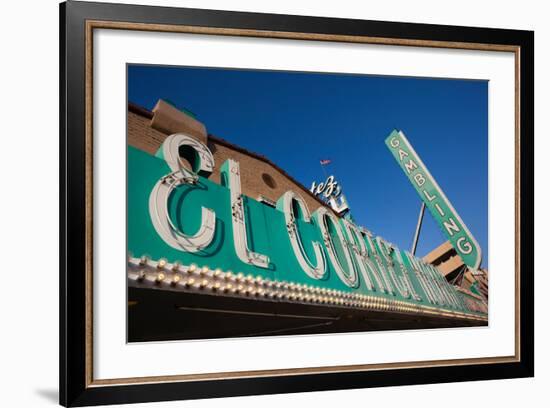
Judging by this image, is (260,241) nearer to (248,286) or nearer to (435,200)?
(248,286)

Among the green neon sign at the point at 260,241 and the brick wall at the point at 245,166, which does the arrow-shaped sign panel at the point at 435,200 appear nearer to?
the green neon sign at the point at 260,241

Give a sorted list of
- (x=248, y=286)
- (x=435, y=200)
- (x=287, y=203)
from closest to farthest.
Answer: (x=248, y=286) → (x=287, y=203) → (x=435, y=200)

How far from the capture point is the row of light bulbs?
11.2 ft

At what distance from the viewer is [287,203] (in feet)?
12.3

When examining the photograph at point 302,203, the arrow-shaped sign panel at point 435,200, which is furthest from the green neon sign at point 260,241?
the arrow-shaped sign panel at point 435,200

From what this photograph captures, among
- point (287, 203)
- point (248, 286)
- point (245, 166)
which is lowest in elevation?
point (248, 286)

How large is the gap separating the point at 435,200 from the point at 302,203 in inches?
27.3

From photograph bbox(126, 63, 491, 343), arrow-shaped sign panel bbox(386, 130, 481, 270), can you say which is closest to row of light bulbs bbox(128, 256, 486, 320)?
photograph bbox(126, 63, 491, 343)

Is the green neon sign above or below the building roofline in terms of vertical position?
below

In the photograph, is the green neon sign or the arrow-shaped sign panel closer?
the green neon sign

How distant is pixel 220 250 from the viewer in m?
3.56

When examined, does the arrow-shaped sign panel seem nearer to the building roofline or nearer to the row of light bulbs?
the row of light bulbs

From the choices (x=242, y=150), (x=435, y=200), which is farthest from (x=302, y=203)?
(x=435, y=200)

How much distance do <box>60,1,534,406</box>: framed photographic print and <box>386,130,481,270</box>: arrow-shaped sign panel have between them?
0.01 meters
